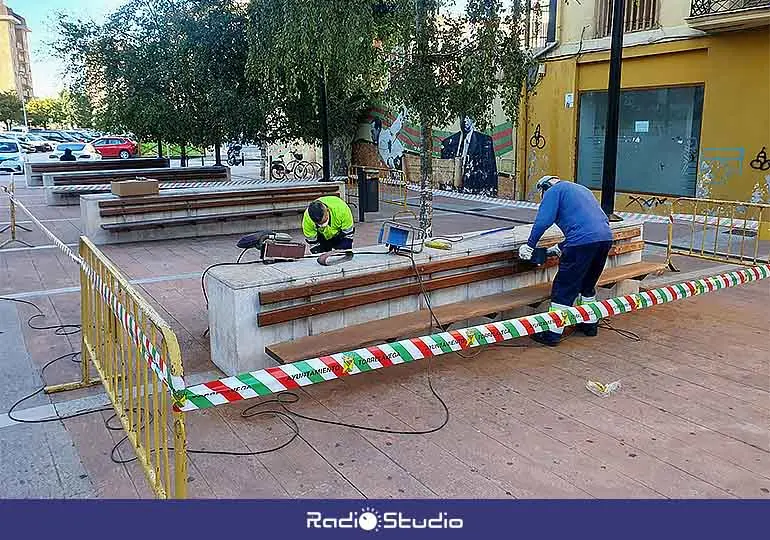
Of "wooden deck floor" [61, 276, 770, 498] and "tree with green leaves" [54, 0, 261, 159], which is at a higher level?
"tree with green leaves" [54, 0, 261, 159]

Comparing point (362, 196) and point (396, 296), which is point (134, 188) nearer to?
point (362, 196)

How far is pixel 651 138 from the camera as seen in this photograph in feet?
49.4

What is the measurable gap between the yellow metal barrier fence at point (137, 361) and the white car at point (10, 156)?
27.5 metres

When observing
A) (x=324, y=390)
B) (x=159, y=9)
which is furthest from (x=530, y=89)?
(x=324, y=390)

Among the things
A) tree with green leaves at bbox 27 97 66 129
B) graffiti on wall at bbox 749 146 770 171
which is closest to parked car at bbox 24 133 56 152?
tree with green leaves at bbox 27 97 66 129

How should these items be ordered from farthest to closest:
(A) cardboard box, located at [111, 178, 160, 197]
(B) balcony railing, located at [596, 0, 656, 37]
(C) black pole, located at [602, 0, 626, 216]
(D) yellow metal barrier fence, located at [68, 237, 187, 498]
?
(B) balcony railing, located at [596, 0, 656, 37], (A) cardboard box, located at [111, 178, 160, 197], (C) black pole, located at [602, 0, 626, 216], (D) yellow metal barrier fence, located at [68, 237, 187, 498]

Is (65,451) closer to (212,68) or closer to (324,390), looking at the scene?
(324,390)

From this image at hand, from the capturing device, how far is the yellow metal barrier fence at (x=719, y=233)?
8.98 metres

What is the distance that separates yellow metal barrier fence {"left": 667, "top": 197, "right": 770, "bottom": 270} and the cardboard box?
8757 millimetres

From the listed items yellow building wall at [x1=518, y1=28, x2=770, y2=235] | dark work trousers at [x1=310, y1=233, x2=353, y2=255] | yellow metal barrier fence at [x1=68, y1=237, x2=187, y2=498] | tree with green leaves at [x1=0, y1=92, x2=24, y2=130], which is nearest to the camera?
yellow metal barrier fence at [x1=68, y1=237, x2=187, y2=498]

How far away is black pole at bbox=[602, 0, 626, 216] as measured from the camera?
8.42m

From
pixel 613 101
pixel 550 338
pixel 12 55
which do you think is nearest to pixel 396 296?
pixel 550 338

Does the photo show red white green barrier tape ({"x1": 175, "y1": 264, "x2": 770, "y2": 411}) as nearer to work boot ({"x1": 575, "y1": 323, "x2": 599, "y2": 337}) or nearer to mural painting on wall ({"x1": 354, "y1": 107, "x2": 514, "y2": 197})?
work boot ({"x1": 575, "y1": 323, "x2": 599, "y2": 337})

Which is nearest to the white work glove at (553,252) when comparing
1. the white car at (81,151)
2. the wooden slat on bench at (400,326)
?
the wooden slat on bench at (400,326)
